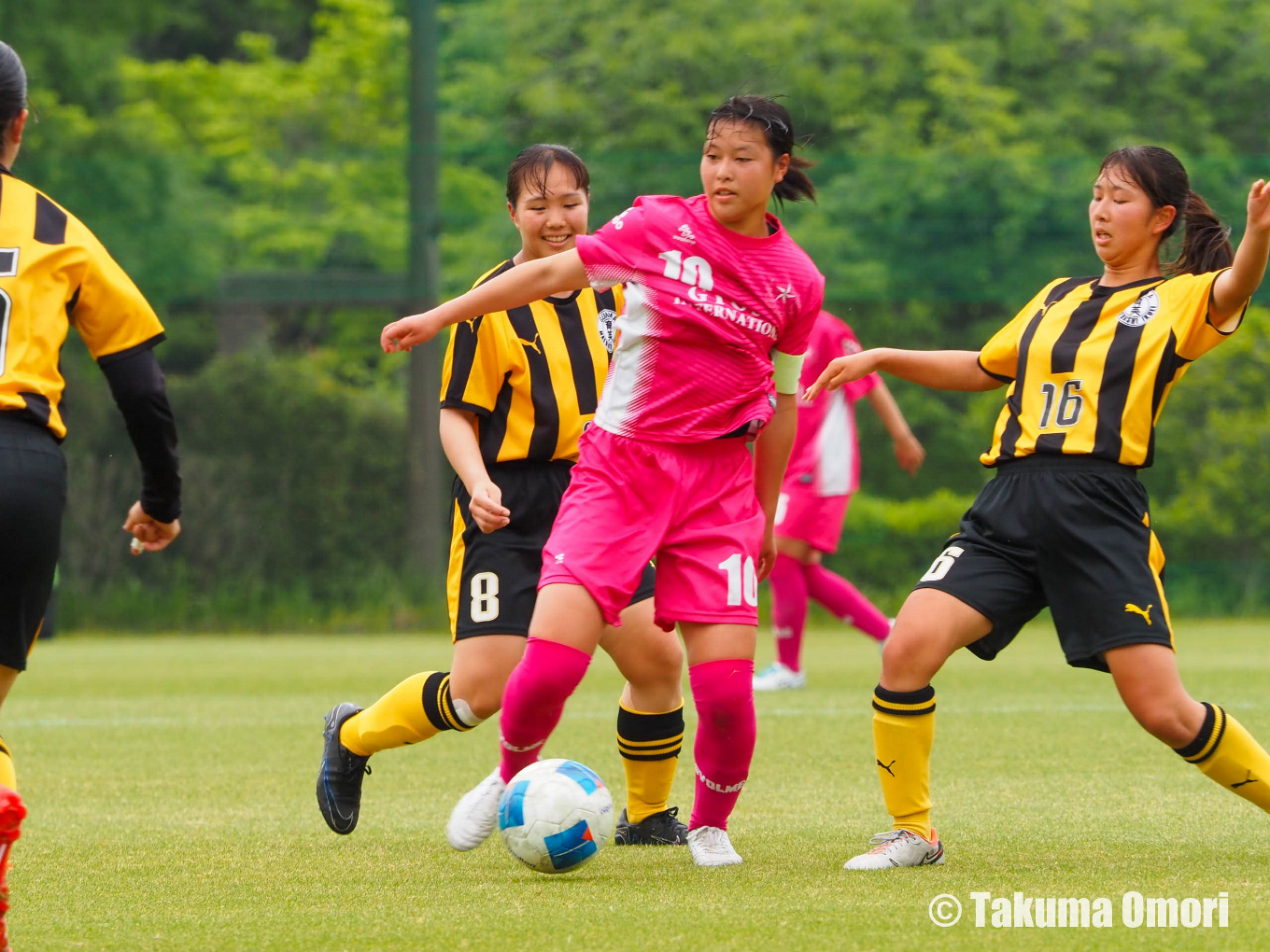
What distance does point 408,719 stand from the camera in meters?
4.83

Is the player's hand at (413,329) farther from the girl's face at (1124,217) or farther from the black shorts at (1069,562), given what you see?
the girl's face at (1124,217)

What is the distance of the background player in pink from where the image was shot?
9203 mm

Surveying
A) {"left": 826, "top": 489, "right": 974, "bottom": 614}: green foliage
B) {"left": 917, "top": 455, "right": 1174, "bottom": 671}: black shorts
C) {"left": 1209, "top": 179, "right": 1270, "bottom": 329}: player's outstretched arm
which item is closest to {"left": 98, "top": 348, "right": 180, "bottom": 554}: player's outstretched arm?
{"left": 917, "top": 455, "right": 1174, "bottom": 671}: black shorts

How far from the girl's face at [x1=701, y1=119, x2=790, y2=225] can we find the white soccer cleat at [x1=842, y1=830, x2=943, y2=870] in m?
1.60

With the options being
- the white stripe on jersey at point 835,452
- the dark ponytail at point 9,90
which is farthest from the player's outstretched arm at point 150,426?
the white stripe on jersey at point 835,452

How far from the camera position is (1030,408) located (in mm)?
4445

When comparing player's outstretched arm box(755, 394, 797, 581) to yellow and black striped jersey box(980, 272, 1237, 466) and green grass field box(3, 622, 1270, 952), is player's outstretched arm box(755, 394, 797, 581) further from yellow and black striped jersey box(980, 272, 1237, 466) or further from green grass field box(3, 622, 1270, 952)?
green grass field box(3, 622, 1270, 952)

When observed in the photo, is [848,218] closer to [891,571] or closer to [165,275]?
[891,571]

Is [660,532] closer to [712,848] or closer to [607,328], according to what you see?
[712,848]

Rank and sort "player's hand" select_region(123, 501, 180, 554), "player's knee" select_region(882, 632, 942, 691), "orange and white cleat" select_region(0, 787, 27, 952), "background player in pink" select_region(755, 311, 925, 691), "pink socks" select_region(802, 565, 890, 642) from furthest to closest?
1. "pink socks" select_region(802, 565, 890, 642)
2. "background player in pink" select_region(755, 311, 925, 691)
3. "player's knee" select_region(882, 632, 942, 691)
4. "player's hand" select_region(123, 501, 180, 554)
5. "orange and white cleat" select_region(0, 787, 27, 952)

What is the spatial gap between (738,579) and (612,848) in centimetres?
95

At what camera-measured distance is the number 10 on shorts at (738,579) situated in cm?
425

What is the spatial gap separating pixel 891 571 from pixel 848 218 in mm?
3144

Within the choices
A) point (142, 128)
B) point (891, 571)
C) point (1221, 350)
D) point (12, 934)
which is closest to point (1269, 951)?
point (12, 934)
